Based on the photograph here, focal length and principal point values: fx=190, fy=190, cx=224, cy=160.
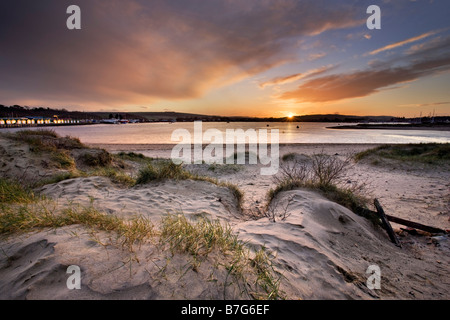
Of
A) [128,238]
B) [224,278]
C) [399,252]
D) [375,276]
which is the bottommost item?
[399,252]

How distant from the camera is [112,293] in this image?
1.64 metres

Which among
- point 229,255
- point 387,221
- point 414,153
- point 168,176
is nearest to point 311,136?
point 414,153

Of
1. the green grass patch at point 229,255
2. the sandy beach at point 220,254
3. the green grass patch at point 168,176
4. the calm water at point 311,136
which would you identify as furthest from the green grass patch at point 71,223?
the calm water at point 311,136

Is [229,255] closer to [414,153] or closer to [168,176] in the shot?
[168,176]

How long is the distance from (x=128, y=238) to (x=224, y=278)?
129 cm

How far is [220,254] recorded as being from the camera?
2.28 m

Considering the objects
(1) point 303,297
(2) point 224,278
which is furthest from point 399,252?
(2) point 224,278

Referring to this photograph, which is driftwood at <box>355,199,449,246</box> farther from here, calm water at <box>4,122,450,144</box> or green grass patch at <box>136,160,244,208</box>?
calm water at <box>4,122,450,144</box>

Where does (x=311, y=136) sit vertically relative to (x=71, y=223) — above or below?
above

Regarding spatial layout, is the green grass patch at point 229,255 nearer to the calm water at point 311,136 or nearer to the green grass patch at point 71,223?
the green grass patch at point 71,223

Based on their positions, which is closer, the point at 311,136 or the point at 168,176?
the point at 168,176

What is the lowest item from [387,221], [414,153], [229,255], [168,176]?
[387,221]
